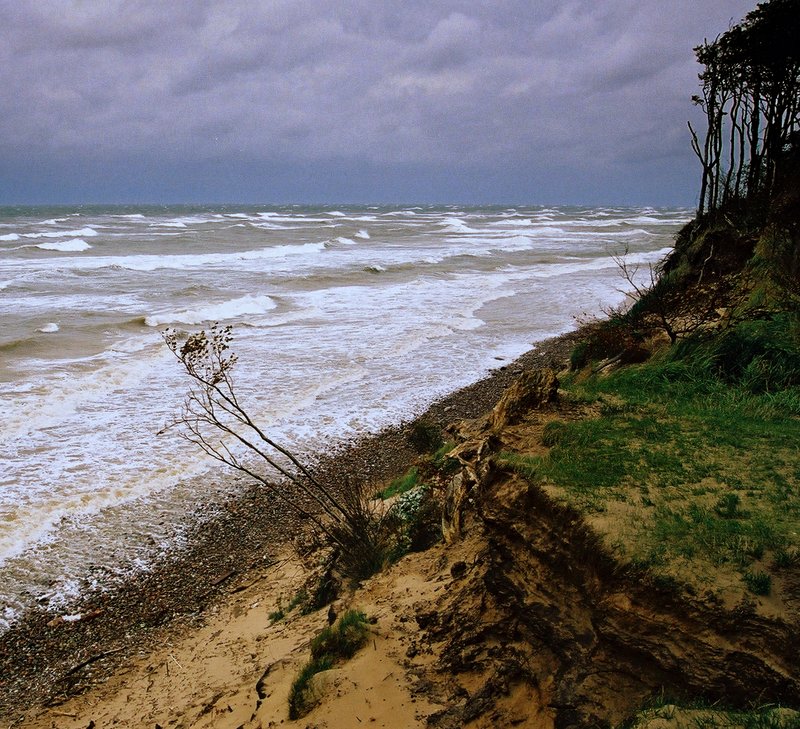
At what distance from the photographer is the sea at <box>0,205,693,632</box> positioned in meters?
7.42

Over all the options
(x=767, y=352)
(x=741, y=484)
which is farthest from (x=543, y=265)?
(x=741, y=484)

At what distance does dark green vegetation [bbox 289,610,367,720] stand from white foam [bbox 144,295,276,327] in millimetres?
15341

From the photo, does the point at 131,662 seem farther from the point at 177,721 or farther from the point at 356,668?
the point at 356,668

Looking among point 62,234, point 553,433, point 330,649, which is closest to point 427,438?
point 553,433

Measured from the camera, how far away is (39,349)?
1506 cm

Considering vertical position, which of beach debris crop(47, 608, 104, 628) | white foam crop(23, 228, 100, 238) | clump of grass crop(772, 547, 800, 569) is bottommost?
beach debris crop(47, 608, 104, 628)

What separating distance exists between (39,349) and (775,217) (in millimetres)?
15529

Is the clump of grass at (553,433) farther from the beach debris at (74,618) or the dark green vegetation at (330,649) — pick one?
the beach debris at (74,618)

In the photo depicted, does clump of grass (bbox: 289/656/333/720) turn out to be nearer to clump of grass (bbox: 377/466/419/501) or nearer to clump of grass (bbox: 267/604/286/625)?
clump of grass (bbox: 267/604/286/625)

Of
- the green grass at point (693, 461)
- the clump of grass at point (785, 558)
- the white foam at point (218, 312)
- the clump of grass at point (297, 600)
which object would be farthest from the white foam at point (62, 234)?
the clump of grass at point (785, 558)

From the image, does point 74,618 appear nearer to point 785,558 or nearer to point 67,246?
point 785,558

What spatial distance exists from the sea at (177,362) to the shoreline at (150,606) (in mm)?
278

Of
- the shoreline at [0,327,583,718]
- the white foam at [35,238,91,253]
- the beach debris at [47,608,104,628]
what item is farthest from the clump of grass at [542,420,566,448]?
the white foam at [35,238,91,253]

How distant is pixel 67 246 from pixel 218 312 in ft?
86.4
